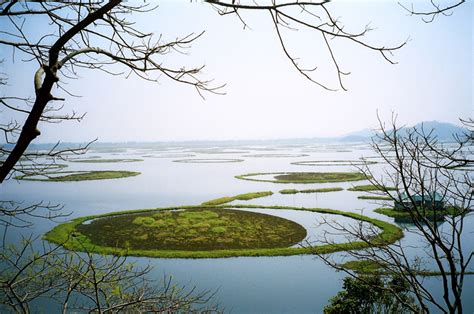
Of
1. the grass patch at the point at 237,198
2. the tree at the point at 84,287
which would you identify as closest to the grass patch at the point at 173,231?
the grass patch at the point at 237,198

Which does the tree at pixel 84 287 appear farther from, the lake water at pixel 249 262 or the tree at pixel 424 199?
the tree at pixel 424 199

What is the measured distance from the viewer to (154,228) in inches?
1025

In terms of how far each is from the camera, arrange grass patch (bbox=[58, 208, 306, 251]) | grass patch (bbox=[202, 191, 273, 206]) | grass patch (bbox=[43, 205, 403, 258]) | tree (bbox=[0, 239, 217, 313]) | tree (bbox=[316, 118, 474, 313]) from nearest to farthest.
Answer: tree (bbox=[316, 118, 474, 313]) < tree (bbox=[0, 239, 217, 313]) < grass patch (bbox=[43, 205, 403, 258]) < grass patch (bbox=[58, 208, 306, 251]) < grass patch (bbox=[202, 191, 273, 206])

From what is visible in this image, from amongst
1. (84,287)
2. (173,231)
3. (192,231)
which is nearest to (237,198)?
(192,231)

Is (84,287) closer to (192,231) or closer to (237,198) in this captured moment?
(192,231)

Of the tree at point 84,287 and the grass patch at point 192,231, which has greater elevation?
the tree at point 84,287

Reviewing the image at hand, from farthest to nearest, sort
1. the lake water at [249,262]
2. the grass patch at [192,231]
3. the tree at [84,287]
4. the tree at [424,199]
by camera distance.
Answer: the grass patch at [192,231] → the lake water at [249,262] → the tree at [84,287] → the tree at [424,199]

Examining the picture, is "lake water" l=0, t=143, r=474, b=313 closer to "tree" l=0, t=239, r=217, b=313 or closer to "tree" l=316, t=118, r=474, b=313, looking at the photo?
"tree" l=316, t=118, r=474, b=313

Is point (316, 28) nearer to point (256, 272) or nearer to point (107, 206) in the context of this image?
point (256, 272)

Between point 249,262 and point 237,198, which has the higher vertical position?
point 237,198

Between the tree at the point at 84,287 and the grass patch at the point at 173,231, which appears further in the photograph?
the grass patch at the point at 173,231

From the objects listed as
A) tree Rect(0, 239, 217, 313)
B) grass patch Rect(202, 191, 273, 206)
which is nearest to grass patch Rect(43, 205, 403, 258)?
grass patch Rect(202, 191, 273, 206)

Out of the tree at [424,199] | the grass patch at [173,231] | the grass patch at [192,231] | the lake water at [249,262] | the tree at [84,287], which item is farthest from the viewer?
the grass patch at [192,231]

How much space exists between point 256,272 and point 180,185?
1352 inches
